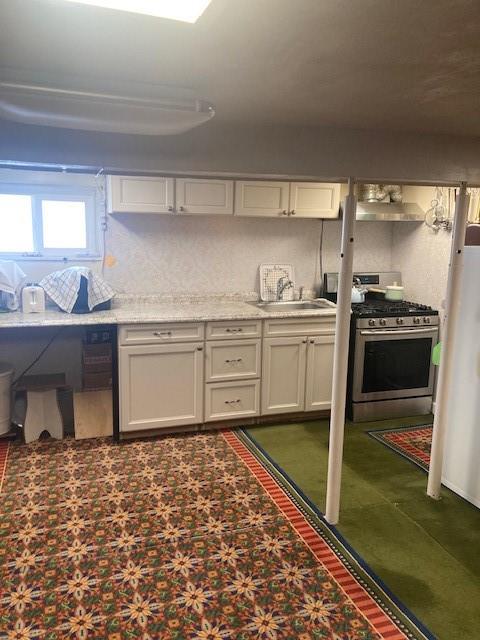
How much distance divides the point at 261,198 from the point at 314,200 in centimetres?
47

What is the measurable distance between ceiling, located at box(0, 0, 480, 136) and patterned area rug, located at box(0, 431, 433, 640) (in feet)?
6.55

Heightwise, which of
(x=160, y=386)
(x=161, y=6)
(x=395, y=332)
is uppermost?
(x=161, y=6)

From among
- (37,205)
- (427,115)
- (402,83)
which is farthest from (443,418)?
(37,205)

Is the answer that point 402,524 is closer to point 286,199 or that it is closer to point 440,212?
point 286,199

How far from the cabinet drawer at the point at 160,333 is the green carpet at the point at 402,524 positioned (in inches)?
37.3

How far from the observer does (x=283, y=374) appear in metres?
4.04

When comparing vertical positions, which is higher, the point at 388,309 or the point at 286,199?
the point at 286,199

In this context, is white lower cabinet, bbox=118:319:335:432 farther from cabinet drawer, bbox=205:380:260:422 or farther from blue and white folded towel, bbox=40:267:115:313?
blue and white folded towel, bbox=40:267:115:313

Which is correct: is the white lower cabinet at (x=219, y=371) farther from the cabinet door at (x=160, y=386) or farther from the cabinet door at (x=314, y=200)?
the cabinet door at (x=314, y=200)

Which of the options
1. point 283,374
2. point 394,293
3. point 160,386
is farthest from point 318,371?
point 160,386

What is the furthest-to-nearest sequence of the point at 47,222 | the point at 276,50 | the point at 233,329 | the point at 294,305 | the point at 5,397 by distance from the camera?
the point at 294,305, the point at 47,222, the point at 233,329, the point at 5,397, the point at 276,50

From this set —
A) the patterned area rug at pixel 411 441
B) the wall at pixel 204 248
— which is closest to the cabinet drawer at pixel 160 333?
the wall at pixel 204 248

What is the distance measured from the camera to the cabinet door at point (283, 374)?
3.98m

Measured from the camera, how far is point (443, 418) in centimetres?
296
